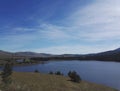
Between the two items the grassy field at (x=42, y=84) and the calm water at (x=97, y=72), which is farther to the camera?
the calm water at (x=97, y=72)

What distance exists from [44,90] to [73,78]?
18126 mm

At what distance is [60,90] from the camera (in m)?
37.4

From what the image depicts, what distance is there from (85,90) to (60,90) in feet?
24.0

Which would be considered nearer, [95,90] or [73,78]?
[95,90]

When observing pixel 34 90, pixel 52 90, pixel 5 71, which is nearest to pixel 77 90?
pixel 52 90

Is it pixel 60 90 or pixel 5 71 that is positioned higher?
pixel 5 71

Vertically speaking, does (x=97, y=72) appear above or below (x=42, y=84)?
above

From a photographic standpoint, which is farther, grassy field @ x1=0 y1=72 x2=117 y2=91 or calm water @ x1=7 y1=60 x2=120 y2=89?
calm water @ x1=7 y1=60 x2=120 y2=89

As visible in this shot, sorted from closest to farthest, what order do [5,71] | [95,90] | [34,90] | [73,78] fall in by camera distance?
1. [5,71]
2. [34,90]
3. [95,90]
4. [73,78]

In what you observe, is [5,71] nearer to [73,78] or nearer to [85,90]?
[85,90]

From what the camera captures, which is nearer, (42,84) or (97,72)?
(42,84)

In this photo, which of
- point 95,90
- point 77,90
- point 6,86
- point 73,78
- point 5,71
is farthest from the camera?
point 73,78

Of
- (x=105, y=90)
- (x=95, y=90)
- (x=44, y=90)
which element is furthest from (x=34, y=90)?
(x=105, y=90)

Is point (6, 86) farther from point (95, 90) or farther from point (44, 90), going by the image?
point (95, 90)
